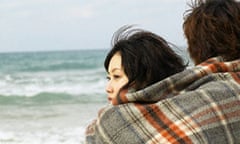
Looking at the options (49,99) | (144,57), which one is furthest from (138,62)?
(49,99)

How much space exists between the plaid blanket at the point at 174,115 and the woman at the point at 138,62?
0.07 meters

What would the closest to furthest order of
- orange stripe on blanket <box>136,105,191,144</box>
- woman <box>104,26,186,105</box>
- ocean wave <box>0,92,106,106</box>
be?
orange stripe on blanket <box>136,105,191,144</box> → woman <box>104,26,186,105</box> → ocean wave <box>0,92,106,106</box>

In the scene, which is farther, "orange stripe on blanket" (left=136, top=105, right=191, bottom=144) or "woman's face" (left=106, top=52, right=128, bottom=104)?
"woman's face" (left=106, top=52, right=128, bottom=104)

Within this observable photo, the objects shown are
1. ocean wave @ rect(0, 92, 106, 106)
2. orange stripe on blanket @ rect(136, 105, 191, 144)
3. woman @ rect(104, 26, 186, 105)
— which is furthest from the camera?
ocean wave @ rect(0, 92, 106, 106)

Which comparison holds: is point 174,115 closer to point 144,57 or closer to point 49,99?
point 144,57

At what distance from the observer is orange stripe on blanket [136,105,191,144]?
5.32 feet

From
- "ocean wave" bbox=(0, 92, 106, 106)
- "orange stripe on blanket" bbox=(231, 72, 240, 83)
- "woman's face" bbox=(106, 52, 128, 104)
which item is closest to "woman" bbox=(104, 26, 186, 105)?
"woman's face" bbox=(106, 52, 128, 104)

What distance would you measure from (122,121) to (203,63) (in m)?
0.33

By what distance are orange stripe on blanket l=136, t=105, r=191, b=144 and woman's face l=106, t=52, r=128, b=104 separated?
14cm

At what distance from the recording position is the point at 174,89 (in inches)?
66.5

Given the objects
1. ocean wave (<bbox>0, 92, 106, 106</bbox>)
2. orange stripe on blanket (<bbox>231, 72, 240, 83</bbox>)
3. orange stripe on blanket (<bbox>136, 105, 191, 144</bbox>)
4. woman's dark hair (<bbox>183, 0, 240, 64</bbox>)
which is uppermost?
woman's dark hair (<bbox>183, 0, 240, 64</bbox>)

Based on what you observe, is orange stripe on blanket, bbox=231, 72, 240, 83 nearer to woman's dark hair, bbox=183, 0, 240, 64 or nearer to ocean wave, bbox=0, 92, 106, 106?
woman's dark hair, bbox=183, 0, 240, 64

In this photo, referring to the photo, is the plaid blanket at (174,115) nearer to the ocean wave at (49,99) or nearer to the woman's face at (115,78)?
the woman's face at (115,78)

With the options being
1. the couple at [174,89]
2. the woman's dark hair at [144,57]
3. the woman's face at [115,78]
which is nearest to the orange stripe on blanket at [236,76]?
the couple at [174,89]
